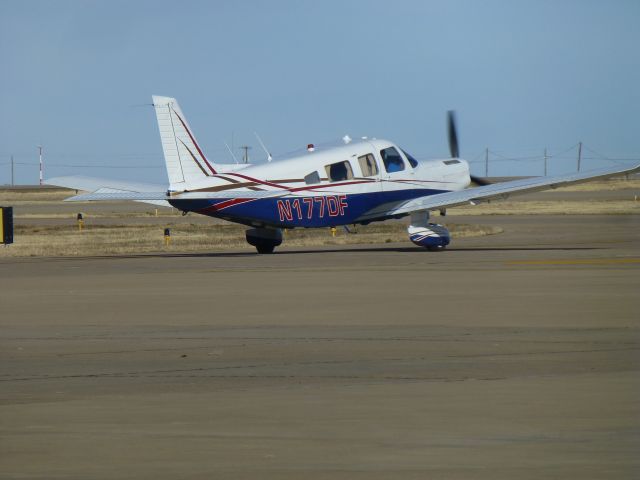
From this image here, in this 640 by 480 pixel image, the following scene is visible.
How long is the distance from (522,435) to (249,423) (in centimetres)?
207

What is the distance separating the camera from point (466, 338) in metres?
13.5

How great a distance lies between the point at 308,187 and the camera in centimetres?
3012

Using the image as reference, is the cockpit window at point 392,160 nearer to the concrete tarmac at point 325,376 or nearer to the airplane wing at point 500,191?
the airplane wing at point 500,191

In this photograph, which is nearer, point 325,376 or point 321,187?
point 325,376

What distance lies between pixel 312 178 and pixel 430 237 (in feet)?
12.0

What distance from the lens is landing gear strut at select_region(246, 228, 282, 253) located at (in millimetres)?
31906

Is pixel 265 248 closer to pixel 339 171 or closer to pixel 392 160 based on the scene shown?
pixel 339 171

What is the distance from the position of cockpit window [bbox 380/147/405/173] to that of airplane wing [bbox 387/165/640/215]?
1.03 metres

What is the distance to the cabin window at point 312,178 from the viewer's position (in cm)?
3008

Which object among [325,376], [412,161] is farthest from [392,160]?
[325,376]

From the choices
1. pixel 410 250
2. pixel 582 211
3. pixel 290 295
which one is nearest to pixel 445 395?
pixel 290 295

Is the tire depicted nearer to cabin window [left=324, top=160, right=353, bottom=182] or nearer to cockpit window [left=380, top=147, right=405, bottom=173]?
cabin window [left=324, top=160, right=353, bottom=182]

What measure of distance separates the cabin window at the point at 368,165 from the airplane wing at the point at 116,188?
539 centimetres

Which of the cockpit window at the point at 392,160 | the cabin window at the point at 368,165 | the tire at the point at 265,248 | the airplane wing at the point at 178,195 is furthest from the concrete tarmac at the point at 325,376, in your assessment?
the cockpit window at the point at 392,160
